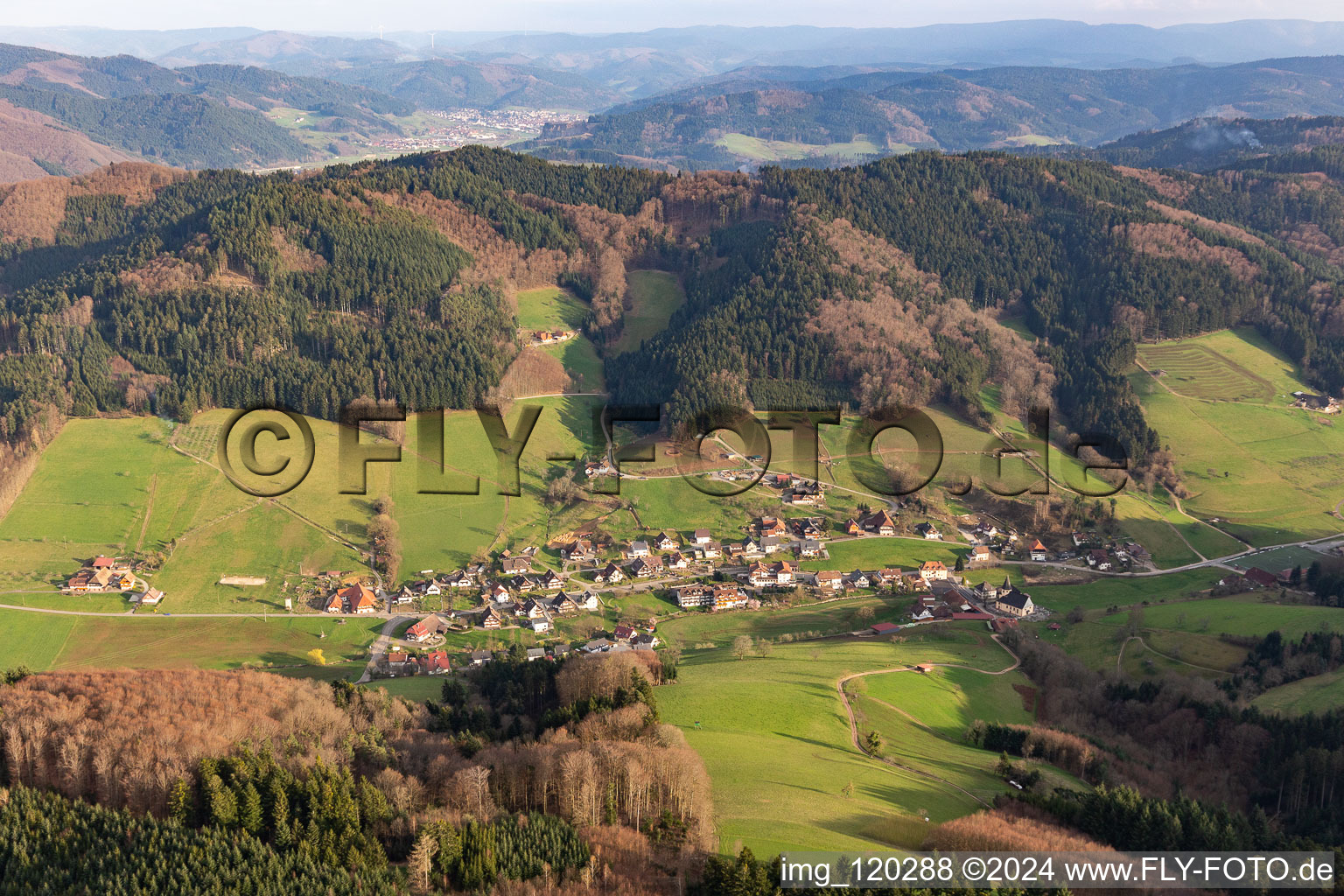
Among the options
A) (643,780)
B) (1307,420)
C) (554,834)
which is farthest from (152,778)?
(1307,420)

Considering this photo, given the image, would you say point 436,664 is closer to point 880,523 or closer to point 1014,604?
point 1014,604

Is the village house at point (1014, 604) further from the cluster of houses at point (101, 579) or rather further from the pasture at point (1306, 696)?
the cluster of houses at point (101, 579)

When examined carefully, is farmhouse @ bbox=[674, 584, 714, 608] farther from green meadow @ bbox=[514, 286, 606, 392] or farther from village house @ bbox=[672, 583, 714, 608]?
green meadow @ bbox=[514, 286, 606, 392]

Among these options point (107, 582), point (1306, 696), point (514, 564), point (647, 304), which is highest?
point (647, 304)

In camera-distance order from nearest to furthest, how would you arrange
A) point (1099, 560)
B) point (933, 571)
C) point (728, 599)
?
1. point (728, 599)
2. point (933, 571)
3. point (1099, 560)

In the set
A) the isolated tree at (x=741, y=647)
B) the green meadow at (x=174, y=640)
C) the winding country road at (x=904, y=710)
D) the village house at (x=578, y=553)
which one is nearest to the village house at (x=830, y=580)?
the winding country road at (x=904, y=710)

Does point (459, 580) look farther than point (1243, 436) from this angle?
No
